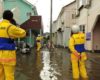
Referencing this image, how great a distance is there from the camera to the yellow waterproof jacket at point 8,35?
829 cm

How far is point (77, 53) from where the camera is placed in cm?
1111

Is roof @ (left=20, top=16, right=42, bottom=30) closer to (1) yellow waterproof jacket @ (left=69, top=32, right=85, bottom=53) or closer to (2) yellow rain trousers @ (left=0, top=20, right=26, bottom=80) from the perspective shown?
(1) yellow waterproof jacket @ (left=69, top=32, right=85, bottom=53)

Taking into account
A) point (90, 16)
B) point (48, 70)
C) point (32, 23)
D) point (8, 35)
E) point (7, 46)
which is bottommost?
point (48, 70)

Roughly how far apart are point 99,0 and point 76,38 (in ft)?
65.6

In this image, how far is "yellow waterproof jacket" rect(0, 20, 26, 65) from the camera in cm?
829

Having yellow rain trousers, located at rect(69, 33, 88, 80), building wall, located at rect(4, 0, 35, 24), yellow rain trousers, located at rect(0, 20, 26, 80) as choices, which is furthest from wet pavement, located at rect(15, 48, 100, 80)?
building wall, located at rect(4, 0, 35, 24)

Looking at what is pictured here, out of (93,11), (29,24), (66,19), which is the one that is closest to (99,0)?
(93,11)

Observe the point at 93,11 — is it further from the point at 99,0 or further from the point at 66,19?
the point at 66,19

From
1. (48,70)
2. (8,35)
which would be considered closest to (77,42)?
(8,35)

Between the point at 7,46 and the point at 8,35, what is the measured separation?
0.85ft

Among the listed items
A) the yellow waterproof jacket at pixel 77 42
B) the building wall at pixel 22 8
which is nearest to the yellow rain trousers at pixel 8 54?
the yellow waterproof jacket at pixel 77 42

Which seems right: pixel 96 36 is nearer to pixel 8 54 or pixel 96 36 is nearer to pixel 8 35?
pixel 8 35

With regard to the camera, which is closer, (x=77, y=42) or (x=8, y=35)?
(x=8, y=35)

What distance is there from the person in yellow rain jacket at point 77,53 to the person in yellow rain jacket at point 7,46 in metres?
3.08
